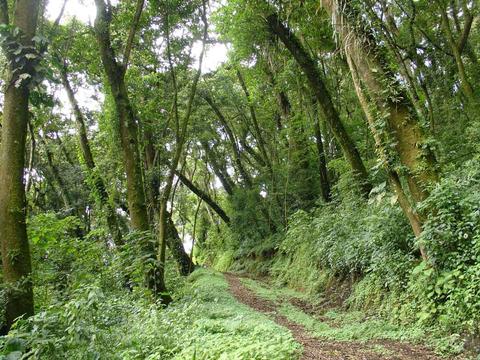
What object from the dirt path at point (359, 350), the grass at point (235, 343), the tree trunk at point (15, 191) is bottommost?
the dirt path at point (359, 350)

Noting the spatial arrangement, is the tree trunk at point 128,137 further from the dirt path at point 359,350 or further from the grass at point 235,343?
the dirt path at point 359,350

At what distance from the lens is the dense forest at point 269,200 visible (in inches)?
174

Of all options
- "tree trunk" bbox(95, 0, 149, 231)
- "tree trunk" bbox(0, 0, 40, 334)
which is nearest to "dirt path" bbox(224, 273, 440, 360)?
"tree trunk" bbox(0, 0, 40, 334)

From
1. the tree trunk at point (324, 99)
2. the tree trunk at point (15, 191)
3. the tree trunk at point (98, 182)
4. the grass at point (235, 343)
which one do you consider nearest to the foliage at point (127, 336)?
the grass at point (235, 343)

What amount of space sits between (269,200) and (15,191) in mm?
14578

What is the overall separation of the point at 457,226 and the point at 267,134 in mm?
16061

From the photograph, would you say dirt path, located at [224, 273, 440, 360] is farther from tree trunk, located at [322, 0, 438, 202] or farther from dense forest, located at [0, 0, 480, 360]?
tree trunk, located at [322, 0, 438, 202]

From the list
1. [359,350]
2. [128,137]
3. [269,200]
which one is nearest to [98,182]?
[128,137]

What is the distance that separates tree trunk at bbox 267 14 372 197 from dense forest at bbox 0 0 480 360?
7 centimetres

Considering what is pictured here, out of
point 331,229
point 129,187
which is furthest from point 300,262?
point 129,187

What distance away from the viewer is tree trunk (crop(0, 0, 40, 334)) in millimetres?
4297

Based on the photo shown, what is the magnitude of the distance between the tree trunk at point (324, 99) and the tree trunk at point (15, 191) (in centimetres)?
790

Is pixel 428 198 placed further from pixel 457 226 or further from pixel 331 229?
pixel 331 229

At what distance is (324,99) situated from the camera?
37.6 feet
